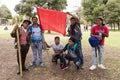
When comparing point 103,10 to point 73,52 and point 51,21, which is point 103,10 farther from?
point 73,52

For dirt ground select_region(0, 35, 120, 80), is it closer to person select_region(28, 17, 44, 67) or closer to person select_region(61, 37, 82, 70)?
person select_region(61, 37, 82, 70)

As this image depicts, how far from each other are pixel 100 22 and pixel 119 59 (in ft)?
9.82

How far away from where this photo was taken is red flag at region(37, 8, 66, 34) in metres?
8.13

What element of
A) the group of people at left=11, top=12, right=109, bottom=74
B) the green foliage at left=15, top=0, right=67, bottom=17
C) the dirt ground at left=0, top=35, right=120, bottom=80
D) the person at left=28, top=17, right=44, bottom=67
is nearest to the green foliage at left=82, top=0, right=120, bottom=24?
the green foliage at left=15, top=0, right=67, bottom=17

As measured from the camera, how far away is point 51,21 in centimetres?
821

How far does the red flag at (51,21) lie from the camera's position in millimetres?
8133

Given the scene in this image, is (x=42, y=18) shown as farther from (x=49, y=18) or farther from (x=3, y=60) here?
(x=3, y=60)

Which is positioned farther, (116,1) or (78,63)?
(116,1)

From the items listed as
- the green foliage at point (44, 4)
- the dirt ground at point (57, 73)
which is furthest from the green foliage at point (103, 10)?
the dirt ground at point (57, 73)

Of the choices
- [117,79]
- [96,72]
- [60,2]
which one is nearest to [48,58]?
[96,72]

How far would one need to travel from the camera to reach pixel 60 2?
36.8 m

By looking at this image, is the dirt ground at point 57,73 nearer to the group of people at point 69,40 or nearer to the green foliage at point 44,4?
the group of people at point 69,40

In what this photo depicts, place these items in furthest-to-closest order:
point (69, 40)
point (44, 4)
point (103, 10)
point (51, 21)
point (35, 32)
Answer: point (103, 10) < point (44, 4) < point (51, 21) < point (35, 32) < point (69, 40)

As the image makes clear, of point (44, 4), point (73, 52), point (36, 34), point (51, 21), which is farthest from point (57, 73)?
point (44, 4)
